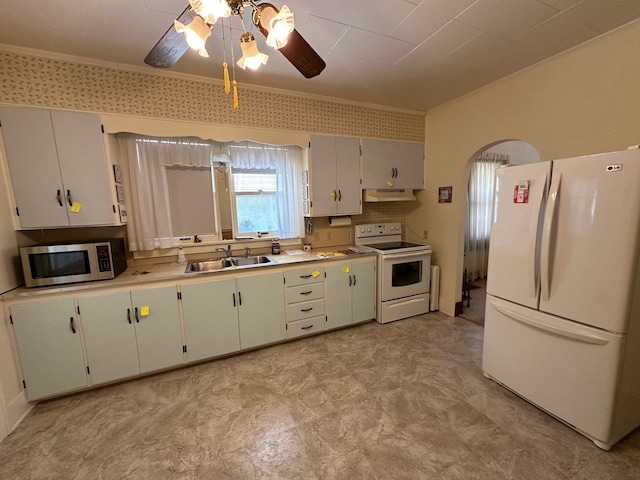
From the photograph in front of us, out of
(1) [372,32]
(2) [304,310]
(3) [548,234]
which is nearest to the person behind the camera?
(3) [548,234]

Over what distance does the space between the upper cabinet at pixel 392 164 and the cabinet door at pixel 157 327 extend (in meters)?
2.53

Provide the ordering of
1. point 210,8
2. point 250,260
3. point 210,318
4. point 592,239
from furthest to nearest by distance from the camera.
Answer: point 250,260
point 210,318
point 592,239
point 210,8

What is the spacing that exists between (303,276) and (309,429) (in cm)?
139

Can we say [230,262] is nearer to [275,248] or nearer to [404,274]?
[275,248]

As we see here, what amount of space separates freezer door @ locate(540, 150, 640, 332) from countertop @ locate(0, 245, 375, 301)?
5.87 ft

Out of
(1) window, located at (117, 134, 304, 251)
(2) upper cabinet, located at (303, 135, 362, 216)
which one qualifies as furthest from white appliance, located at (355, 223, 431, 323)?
(1) window, located at (117, 134, 304, 251)

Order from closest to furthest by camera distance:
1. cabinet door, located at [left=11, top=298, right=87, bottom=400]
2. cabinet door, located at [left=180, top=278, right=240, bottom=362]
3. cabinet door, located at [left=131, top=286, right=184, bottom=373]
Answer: cabinet door, located at [left=11, top=298, right=87, bottom=400] < cabinet door, located at [left=131, top=286, right=184, bottom=373] < cabinet door, located at [left=180, top=278, right=240, bottom=362]

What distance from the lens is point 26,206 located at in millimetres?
2061

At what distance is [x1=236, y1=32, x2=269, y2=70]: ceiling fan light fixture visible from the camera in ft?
4.26

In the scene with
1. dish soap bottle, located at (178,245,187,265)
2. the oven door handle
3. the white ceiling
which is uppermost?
the white ceiling

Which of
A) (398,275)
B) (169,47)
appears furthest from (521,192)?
(169,47)

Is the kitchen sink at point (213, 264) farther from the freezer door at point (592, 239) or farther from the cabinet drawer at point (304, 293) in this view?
the freezer door at point (592, 239)

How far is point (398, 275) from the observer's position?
11.0 feet

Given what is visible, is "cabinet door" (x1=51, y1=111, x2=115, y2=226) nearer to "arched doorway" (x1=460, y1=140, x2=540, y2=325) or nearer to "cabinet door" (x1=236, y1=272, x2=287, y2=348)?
"cabinet door" (x1=236, y1=272, x2=287, y2=348)
